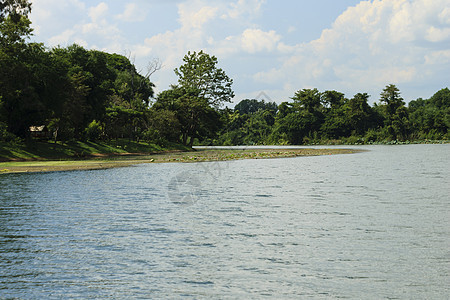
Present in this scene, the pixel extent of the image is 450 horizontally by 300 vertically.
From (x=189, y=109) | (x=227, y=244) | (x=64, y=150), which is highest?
(x=189, y=109)

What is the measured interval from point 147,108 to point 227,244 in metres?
89.2

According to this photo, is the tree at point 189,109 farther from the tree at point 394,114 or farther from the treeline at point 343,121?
the tree at point 394,114

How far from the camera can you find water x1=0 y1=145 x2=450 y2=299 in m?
10.6

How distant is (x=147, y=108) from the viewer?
10106cm

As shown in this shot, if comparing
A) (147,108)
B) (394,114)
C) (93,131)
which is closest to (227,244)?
(93,131)

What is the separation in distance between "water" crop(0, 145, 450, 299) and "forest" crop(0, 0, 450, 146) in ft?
124

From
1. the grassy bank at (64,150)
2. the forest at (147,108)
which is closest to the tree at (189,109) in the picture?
the forest at (147,108)

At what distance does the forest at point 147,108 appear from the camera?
6100 centimetres

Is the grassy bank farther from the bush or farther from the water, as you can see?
the water

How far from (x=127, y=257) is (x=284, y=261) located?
4.53 m

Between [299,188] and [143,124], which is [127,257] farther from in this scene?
[143,124]

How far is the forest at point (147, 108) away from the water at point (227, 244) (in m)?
37.9

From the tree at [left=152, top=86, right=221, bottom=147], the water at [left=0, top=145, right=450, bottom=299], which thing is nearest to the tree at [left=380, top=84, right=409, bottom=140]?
the tree at [left=152, top=86, right=221, bottom=147]

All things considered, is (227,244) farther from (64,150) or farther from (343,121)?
(343,121)
